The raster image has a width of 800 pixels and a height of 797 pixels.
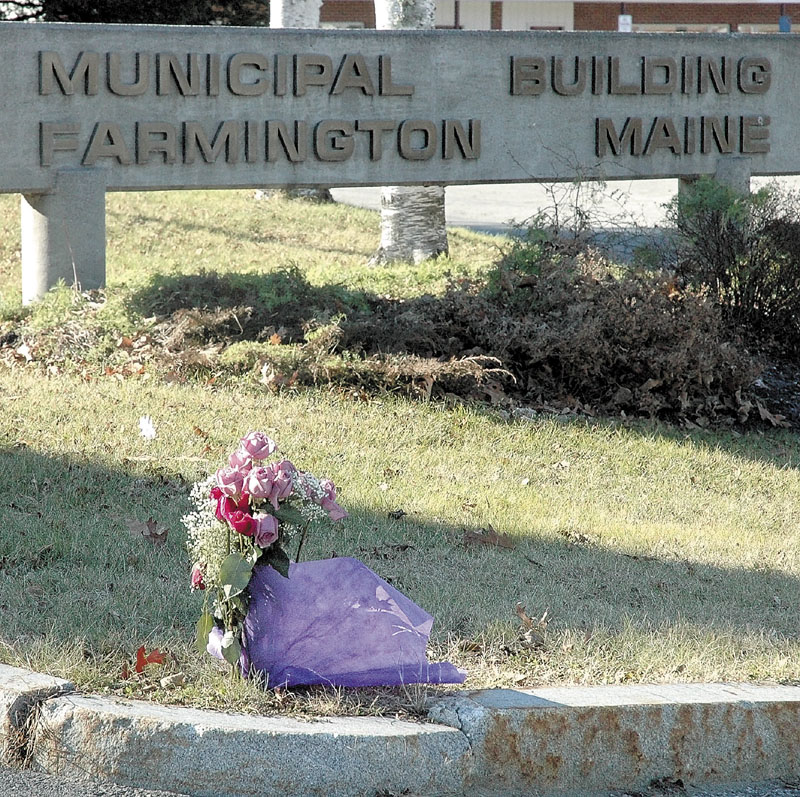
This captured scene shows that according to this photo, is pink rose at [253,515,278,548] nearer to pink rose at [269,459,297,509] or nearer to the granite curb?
pink rose at [269,459,297,509]

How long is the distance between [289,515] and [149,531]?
201 cm

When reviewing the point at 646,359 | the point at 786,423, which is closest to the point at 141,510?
the point at 646,359

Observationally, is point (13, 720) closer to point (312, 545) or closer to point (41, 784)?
point (41, 784)

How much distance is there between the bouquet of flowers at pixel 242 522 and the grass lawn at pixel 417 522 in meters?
0.23

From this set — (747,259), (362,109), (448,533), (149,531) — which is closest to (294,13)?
(362,109)

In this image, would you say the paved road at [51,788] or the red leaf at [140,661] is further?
the red leaf at [140,661]

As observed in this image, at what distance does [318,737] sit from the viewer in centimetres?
342

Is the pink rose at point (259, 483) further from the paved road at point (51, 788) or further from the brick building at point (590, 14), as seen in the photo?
the brick building at point (590, 14)

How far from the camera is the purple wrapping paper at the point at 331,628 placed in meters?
3.67

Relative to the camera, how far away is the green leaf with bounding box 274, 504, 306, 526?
361 centimetres

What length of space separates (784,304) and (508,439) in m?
3.42

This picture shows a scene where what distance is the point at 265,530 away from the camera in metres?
3.54

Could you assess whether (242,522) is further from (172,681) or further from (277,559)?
(172,681)

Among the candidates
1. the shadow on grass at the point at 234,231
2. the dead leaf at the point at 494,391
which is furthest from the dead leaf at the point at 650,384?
the shadow on grass at the point at 234,231
